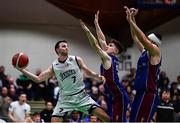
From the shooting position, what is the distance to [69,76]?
348 inches

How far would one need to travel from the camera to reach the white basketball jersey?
8844 mm

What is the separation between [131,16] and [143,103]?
1.39 meters

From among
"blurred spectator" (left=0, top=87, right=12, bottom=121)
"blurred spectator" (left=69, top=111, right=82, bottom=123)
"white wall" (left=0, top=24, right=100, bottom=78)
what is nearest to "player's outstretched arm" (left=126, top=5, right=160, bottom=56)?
"blurred spectator" (left=69, top=111, right=82, bottom=123)

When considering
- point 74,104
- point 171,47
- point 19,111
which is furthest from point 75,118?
point 171,47

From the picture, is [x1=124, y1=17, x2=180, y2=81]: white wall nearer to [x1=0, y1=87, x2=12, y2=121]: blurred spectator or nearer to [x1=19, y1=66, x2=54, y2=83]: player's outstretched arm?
[x1=0, y1=87, x2=12, y2=121]: blurred spectator

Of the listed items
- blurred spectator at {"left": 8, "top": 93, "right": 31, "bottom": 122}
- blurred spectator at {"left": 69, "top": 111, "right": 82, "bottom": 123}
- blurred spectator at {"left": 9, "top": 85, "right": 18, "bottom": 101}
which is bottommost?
blurred spectator at {"left": 69, "top": 111, "right": 82, "bottom": 123}

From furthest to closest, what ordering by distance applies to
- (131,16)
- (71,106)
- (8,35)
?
(8,35), (71,106), (131,16)

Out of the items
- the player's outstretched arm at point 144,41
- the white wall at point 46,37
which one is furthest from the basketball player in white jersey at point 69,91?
the white wall at point 46,37

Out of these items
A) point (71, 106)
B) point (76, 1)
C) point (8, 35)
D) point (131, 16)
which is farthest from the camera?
point (8, 35)

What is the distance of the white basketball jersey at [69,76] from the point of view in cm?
884

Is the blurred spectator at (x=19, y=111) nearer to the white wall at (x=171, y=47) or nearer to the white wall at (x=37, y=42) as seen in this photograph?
the white wall at (x=37, y=42)

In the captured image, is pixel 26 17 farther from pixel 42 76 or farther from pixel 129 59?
pixel 42 76

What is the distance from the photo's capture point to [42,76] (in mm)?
8922

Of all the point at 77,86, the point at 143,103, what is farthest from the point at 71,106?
the point at 143,103
